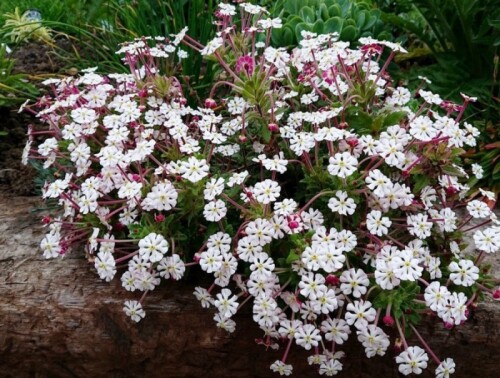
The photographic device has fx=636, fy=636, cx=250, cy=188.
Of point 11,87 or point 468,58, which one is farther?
point 468,58

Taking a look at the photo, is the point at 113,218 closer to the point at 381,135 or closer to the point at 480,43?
the point at 381,135

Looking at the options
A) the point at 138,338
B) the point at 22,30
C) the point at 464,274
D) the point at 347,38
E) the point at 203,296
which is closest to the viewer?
the point at 464,274

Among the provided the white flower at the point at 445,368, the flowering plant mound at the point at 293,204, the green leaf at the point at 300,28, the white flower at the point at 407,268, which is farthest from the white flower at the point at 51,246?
the green leaf at the point at 300,28

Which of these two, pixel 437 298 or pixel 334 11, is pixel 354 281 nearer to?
pixel 437 298

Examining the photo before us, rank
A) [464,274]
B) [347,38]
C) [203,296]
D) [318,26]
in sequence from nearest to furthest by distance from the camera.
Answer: [464,274] < [203,296] < [318,26] < [347,38]

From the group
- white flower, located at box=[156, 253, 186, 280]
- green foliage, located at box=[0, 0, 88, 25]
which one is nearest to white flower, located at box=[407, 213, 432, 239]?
white flower, located at box=[156, 253, 186, 280]

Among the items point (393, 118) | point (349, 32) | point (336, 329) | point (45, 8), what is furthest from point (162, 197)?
point (45, 8)

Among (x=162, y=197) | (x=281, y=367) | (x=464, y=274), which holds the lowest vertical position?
(x=281, y=367)
